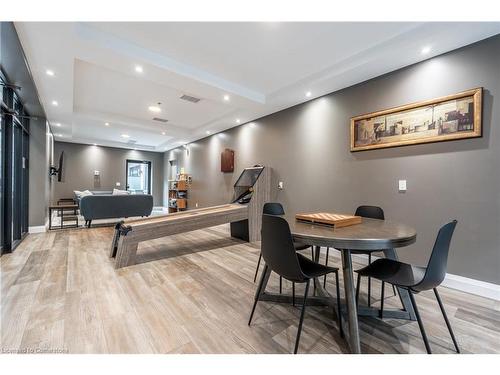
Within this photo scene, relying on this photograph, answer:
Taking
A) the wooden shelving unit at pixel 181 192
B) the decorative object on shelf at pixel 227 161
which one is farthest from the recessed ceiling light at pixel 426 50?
the wooden shelving unit at pixel 181 192

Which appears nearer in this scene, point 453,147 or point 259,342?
point 259,342

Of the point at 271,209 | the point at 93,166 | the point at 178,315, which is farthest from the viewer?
the point at 93,166

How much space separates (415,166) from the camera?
9.36ft

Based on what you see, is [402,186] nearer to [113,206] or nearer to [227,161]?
[227,161]

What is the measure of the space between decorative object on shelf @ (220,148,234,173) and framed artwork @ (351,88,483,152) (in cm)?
327

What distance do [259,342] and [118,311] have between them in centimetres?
128

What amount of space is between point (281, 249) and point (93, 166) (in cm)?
1026

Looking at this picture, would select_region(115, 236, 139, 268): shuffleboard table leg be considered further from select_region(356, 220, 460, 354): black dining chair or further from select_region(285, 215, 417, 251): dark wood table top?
select_region(356, 220, 460, 354): black dining chair

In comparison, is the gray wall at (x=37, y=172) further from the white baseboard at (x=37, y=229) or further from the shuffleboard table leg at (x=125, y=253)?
the shuffleboard table leg at (x=125, y=253)

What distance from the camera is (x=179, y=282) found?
8.45 ft

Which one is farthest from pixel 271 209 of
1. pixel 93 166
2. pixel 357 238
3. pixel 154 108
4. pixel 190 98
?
pixel 93 166
